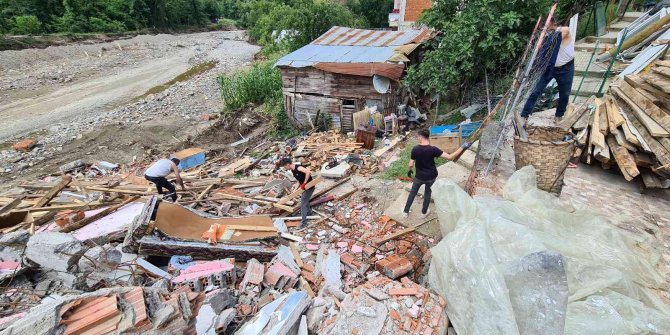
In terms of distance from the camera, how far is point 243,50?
38.3 m

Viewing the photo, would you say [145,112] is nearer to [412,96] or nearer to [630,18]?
[412,96]

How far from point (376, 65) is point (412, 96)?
2301 millimetres

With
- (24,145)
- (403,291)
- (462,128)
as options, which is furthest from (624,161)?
(24,145)

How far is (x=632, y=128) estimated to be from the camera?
5863mm

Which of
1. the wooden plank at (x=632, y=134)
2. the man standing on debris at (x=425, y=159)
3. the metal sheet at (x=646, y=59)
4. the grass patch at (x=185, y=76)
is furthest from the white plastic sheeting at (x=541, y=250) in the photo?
the grass patch at (x=185, y=76)

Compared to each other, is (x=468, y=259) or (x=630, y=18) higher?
(x=630, y=18)

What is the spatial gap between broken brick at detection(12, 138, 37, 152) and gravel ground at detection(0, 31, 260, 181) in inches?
11.3

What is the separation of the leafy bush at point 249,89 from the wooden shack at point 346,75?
339cm

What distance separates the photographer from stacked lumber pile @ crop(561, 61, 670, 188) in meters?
5.51

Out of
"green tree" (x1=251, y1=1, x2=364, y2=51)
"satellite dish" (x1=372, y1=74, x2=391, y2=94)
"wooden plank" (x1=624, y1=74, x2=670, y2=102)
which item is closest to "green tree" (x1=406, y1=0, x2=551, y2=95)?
"satellite dish" (x1=372, y1=74, x2=391, y2=94)

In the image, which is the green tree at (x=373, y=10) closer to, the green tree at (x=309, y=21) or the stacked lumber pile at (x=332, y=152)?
the green tree at (x=309, y=21)

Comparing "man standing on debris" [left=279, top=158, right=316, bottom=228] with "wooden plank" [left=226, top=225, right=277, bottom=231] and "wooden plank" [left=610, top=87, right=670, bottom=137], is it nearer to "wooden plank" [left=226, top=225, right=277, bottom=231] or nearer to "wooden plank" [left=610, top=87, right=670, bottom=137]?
"wooden plank" [left=226, top=225, right=277, bottom=231]

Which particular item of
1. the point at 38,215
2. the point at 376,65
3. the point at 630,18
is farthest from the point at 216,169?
the point at 630,18

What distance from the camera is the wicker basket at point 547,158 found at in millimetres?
4934
